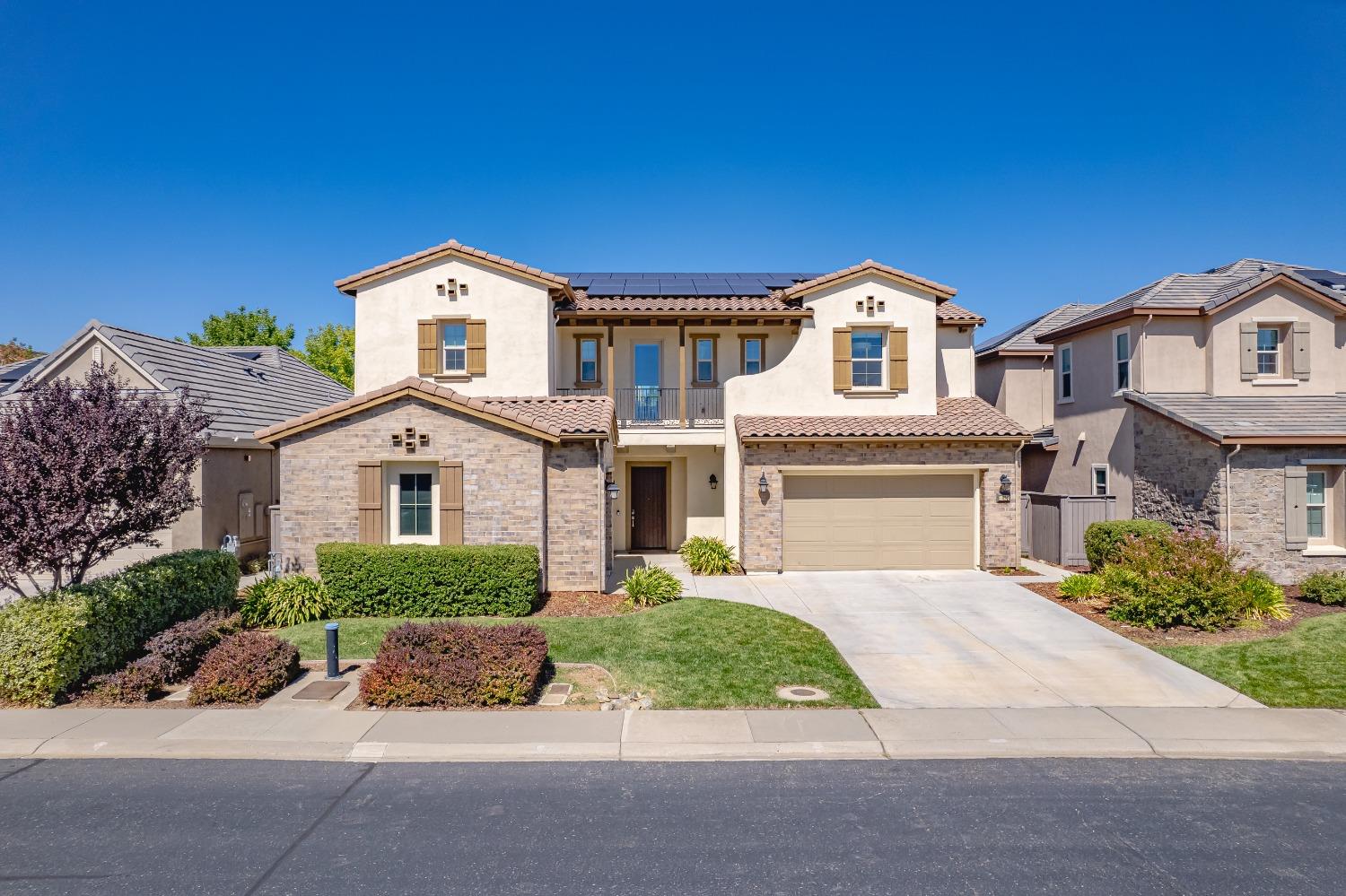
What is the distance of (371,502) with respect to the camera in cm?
1272

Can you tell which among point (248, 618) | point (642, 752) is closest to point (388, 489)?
point (248, 618)

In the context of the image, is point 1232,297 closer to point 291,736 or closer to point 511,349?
point 511,349

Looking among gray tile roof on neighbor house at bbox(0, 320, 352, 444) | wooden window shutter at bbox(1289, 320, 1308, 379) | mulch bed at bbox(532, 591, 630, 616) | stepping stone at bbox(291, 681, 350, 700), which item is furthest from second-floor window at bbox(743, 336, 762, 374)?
stepping stone at bbox(291, 681, 350, 700)

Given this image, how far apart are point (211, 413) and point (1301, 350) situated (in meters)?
24.3

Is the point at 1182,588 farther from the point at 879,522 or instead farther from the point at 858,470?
the point at 858,470

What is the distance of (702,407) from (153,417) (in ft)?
37.9

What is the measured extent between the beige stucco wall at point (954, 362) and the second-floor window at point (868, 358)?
2.45m

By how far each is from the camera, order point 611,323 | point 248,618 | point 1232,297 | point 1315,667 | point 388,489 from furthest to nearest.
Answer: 1. point 611,323
2. point 1232,297
3. point 388,489
4. point 248,618
5. point 1315,667

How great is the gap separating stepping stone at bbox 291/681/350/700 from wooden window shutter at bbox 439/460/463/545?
408 cm

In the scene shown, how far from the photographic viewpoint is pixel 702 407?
717 inches

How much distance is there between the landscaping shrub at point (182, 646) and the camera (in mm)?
8688

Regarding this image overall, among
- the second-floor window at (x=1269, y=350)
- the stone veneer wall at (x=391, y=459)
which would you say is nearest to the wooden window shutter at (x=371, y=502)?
the stone veneer wall at (x=391, y=459)

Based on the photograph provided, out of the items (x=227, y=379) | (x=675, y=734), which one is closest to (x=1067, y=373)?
(x=675, y=734)

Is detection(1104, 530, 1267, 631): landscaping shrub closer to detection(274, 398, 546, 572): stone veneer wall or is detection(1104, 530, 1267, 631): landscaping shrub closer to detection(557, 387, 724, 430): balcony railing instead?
detection(557, 387, 724, 430): balcony railing
